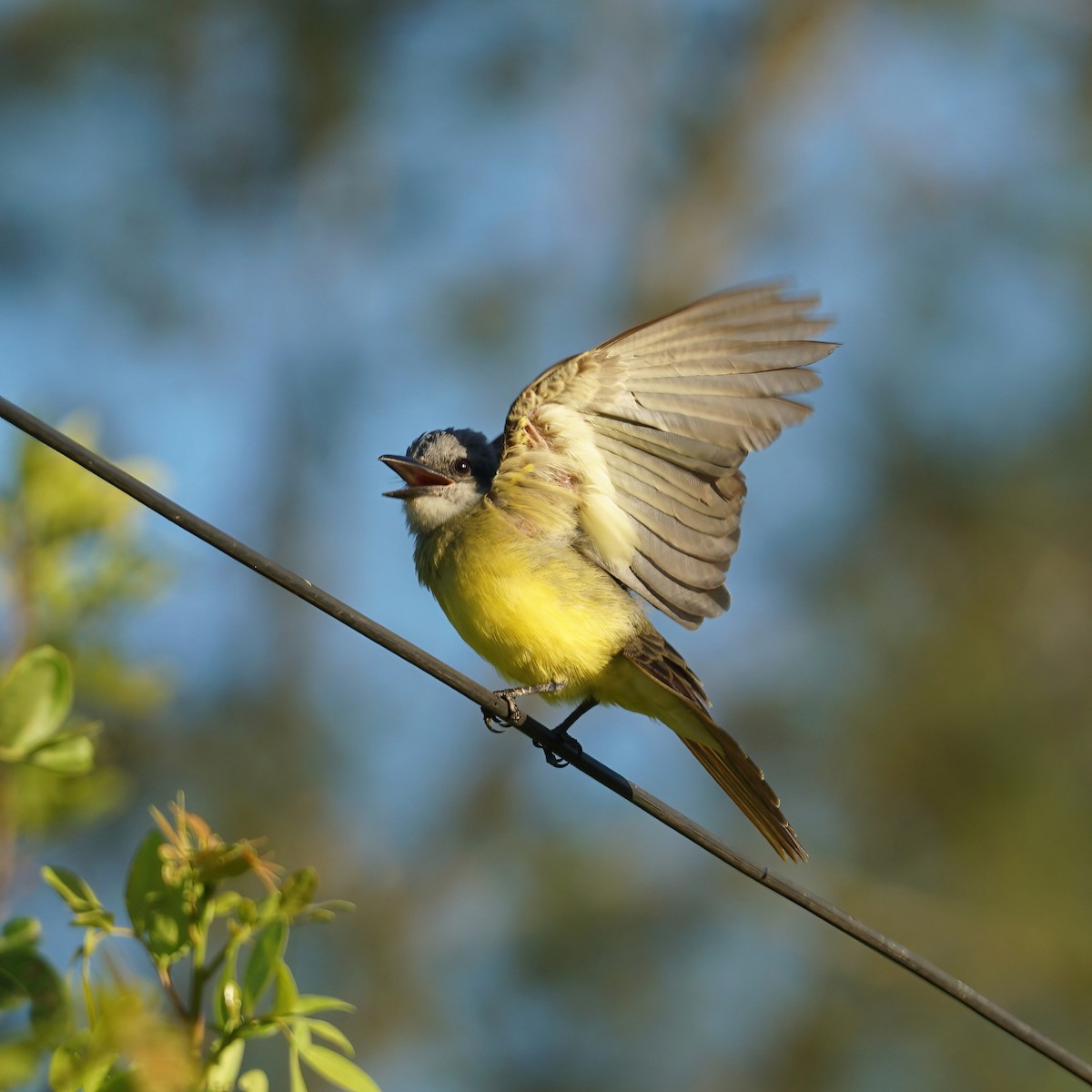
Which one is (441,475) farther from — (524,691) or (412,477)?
(524,691)

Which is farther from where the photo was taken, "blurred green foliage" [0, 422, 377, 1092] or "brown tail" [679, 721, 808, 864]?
"brown tail" [679, 721, 808, 864]

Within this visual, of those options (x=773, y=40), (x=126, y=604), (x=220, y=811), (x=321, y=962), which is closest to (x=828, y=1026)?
(x=321, y=962)

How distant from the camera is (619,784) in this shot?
2.82 m

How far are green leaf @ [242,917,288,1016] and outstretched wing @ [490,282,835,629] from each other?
85.3 inches

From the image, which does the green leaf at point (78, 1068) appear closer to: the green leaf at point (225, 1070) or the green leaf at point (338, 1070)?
the green leaf at point (225, 1070)

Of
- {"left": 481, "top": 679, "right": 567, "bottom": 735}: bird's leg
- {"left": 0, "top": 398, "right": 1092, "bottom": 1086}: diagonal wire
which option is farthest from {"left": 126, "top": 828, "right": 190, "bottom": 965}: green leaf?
{"left": 481, "top": 679, "right": 567, "bottom": 735}: bird's leg

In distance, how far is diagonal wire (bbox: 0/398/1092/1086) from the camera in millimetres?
2162

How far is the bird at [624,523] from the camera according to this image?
12.4 ft

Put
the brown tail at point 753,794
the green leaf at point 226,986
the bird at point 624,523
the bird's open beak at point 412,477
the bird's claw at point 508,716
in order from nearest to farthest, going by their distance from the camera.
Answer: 1. the green leaf at point 226,986
2. the bird's claw at point 508,716
3. the brown tail at point 753,794
4. the bird at point 624,523
5. the bird's open beak at point 412,477

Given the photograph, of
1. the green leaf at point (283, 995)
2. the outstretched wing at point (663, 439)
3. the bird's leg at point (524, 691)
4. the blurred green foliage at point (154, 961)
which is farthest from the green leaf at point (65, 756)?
the outstretched wing at point (663, 439)

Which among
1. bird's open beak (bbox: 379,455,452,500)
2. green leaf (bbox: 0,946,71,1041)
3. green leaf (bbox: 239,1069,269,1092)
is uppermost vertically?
bird's open beak (bbox: 379,455,452,500)

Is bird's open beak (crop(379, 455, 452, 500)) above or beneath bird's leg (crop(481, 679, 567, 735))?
above

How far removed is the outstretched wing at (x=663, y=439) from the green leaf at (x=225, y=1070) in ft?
7.35

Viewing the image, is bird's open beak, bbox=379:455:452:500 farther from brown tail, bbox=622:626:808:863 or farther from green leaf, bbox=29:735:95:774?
green leaf, bbox=29:735:95:774
